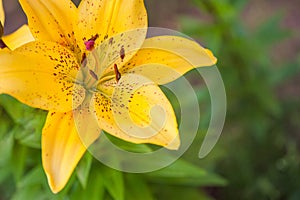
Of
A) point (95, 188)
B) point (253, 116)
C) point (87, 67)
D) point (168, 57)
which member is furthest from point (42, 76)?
point (253, 116)

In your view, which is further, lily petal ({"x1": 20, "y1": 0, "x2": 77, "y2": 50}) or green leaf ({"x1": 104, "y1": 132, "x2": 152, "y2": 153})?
green leaf ({"x1": 104, "y1": 132, "x2": 152, "y2": 153})

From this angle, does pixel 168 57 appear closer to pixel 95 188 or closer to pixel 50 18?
pixel 50 18

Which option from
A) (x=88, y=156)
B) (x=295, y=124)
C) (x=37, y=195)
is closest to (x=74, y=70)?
(x=88, y=156)

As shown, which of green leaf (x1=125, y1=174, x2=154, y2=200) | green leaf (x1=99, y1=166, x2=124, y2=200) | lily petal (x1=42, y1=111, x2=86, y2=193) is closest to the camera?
lily petal (x1=42, y1=111, x2=86, y2=193)

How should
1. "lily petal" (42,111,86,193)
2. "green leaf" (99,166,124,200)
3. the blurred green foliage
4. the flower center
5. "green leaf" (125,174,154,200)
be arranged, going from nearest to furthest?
1. "lily petal" (42,111,86,193)
2. the flower center
3. "green leaf" (99,166,124,200)
4. "green leaf" (125,174,154,200)
5. the blurred green foliage

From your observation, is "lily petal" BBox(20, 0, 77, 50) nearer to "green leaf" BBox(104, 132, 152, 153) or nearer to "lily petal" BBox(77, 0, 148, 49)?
"lily petal" BBox(77, 0, 148, 49)

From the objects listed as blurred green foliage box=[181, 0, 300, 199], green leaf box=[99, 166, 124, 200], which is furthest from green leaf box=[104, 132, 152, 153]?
blurred green foliage box=[181, 0, 300, 199]

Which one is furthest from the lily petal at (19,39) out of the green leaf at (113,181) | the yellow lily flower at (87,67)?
the green leaf at (113,181)
